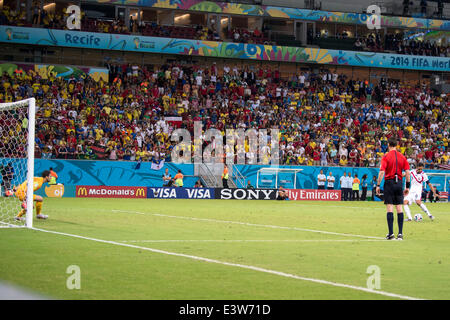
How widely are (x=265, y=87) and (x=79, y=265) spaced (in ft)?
150

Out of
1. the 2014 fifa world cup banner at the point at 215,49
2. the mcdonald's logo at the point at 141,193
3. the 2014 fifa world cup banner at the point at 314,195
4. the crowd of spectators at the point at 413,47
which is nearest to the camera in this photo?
the mcdonald's logo at the point at 141,193

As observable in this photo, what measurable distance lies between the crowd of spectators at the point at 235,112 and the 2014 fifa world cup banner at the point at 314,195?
271 centimetres

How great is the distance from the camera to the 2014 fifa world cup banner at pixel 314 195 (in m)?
43.4

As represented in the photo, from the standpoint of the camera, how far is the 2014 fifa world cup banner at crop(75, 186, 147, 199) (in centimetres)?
3822

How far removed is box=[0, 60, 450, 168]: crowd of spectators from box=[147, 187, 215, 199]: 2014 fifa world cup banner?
357 centimetres

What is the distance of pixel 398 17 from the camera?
6312 cm

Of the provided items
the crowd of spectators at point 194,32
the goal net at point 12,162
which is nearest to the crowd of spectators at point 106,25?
the crowd of spectators at point 194,32

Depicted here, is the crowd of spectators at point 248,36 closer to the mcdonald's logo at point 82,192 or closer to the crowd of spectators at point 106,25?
the crowd of spectators at point 106,25

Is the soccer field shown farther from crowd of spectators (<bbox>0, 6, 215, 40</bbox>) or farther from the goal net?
crowd of spectators (<bbox>0, 6, 215, 40</bbox>)

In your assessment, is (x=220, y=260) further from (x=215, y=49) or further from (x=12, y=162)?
(x=215, y=49)

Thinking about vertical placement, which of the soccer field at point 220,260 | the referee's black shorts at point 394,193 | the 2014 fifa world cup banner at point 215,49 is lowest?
the soccer field at point 220,260

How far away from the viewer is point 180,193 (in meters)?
40.4
